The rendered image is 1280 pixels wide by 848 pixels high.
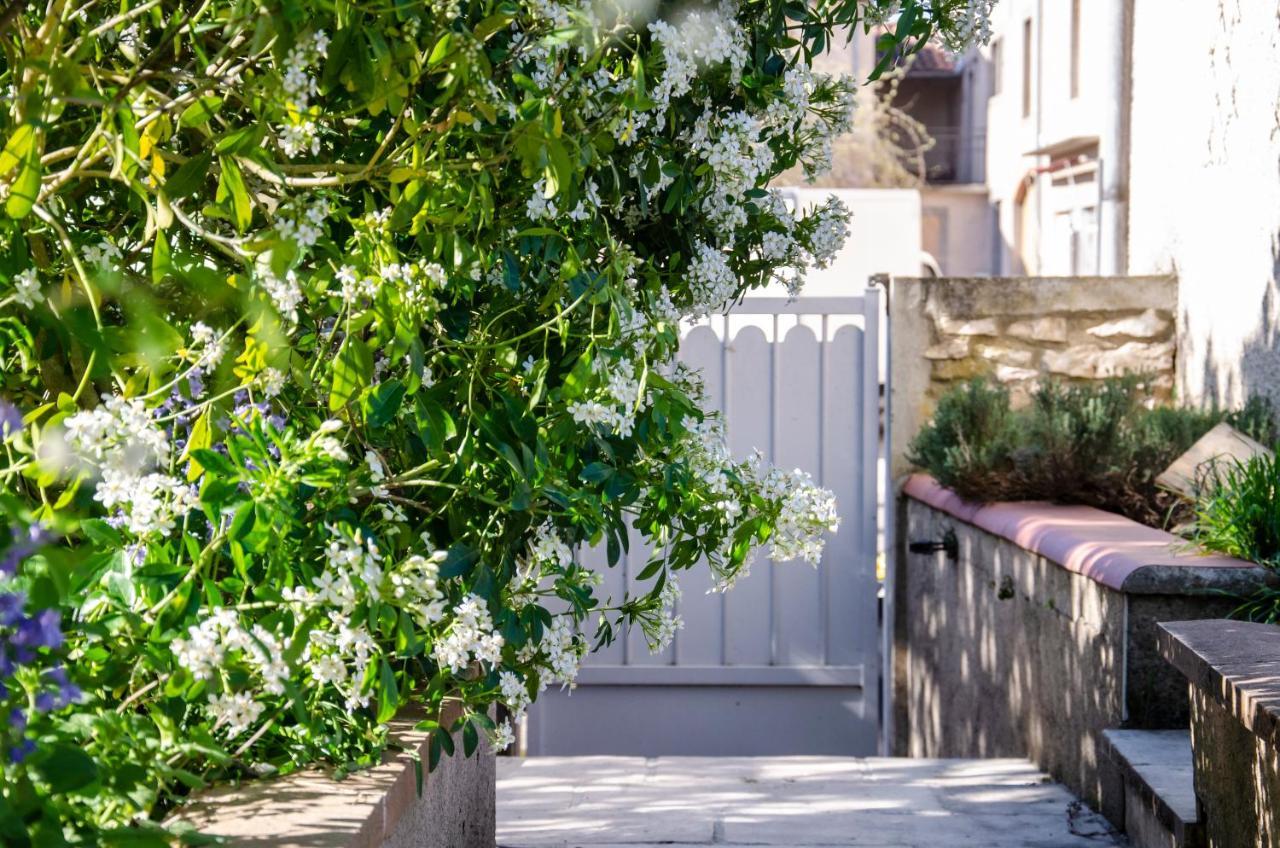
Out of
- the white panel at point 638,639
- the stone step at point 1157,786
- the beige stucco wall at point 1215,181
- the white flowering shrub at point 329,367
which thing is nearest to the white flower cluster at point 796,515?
the white flowering shrub at point 329,367

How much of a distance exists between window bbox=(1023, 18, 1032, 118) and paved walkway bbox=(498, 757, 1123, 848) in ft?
51.0

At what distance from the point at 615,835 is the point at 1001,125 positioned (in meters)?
19.3

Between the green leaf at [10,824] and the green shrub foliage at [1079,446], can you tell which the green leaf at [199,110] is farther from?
the green shrub foliage at [1079,446]

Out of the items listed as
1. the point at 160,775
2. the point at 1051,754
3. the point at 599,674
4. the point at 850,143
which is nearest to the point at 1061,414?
the point at 1051,754

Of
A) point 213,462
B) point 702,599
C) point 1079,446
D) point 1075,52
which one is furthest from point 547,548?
point 1075,52

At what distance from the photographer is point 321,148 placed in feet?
6.70

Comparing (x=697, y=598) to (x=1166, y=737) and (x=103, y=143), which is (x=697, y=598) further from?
(x=103, y=143)

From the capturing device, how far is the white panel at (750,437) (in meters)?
5.72

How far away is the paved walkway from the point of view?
11.6 ft

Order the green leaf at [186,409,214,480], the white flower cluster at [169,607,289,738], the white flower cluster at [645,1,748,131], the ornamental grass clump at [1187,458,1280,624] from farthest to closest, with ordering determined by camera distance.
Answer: the ornamental grass clump at [1187,458,1280,624] < the white flower cluster at [645,1,748,131] < the green leaf at [186,409,214,480] < the white flower cluster at [169,607,289,738]

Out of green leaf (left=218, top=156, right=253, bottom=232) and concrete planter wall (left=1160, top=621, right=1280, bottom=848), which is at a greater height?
green leaf (left=218, top=156, right=253, bottom=232)

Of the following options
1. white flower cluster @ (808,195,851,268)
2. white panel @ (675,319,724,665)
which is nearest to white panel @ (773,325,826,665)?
white panel @ (675,319,724,665)

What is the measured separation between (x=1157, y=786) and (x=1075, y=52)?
13139 mm

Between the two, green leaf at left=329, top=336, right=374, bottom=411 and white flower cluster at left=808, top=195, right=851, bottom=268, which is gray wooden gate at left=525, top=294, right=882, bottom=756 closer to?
white flower cluster at left=808, top=195, right=851, bottom=268
